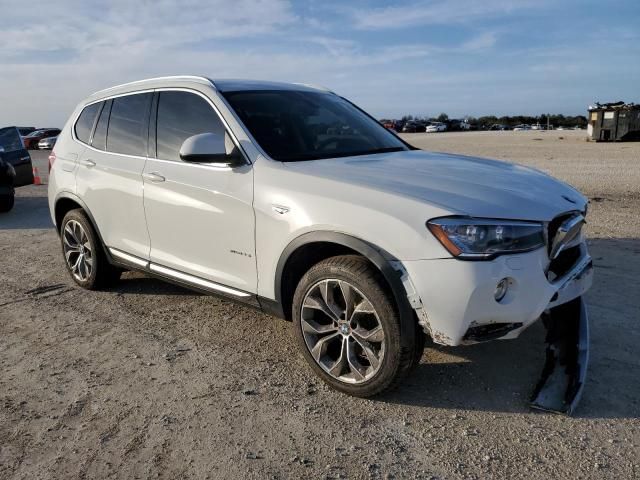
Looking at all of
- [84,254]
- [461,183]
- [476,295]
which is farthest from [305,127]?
[84,254]

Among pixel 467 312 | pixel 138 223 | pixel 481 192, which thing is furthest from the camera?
pixel 138 223

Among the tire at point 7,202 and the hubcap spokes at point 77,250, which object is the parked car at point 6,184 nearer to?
the tire at point 7,202

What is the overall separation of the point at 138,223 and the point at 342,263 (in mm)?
2037

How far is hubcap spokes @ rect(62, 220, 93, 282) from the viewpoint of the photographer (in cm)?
537

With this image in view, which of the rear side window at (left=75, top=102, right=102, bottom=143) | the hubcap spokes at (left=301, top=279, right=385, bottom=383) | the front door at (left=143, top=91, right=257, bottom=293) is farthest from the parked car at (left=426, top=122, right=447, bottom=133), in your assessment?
the hubcap spokes at (left=301, top=279, right=385, bottom=383)

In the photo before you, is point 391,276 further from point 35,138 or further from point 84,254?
point 35,138

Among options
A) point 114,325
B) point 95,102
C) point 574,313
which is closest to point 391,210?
point 574,313

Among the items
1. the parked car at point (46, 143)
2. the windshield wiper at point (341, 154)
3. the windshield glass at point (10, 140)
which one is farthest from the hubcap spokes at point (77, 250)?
the parked car at point (46, 143)

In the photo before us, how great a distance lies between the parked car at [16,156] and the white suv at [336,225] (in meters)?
6.77

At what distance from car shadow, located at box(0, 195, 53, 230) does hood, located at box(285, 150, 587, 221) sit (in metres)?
7.13

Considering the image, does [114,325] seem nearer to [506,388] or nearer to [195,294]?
[195,294]

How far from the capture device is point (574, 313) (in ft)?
12.2

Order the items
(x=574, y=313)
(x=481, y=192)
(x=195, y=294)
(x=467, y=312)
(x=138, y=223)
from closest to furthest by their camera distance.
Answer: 1. (x=467, y=312)
2. (x=481, y=192)
3. (x=574, y=313)
4. (x=138, y=223)
5. (x=195, y=294)

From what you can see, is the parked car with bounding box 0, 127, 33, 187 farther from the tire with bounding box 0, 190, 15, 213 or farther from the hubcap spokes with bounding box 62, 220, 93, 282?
the hubcap spokes with bounding box 62, 220, 93, 282
